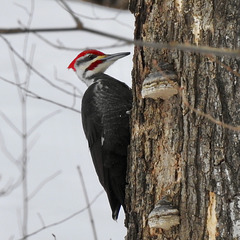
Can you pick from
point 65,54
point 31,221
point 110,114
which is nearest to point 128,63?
point 65,54

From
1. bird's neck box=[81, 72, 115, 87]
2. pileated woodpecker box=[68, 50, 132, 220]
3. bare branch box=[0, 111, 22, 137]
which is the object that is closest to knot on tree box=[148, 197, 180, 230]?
pileated woodpecker box=[68, 50, 132, 220]

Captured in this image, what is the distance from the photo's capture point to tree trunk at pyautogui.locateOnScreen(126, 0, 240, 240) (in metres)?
3.04

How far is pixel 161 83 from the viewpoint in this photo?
3.31m

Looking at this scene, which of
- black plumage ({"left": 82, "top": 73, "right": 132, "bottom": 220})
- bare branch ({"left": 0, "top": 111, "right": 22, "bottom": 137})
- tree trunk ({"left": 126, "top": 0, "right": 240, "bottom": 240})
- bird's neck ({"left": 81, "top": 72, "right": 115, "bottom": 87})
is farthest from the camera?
bare branch ({"left": 0, "top": 111, "right": 22, "bottom": 137})

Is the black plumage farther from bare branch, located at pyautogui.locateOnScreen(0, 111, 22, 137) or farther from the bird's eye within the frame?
bare branch, located at pyautogui.locateOnScreen(0, 111, 22, 137)

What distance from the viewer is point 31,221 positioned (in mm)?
5816

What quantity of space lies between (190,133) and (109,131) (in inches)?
52.1

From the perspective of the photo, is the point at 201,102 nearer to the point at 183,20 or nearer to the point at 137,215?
the point at 183,20

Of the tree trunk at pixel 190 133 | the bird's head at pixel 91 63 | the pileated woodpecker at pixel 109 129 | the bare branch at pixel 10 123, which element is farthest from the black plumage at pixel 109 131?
the bare branch at pixel 10 123

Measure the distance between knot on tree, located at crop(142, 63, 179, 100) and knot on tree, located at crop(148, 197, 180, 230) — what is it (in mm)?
500

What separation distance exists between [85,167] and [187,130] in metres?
3.14

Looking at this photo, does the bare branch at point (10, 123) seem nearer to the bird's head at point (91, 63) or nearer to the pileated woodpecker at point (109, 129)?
the bird's head at point (91, 63)

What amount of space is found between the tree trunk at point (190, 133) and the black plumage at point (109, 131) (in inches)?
26.9

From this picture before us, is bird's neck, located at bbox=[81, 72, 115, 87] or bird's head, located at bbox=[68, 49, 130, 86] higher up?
bird's head, located at bbox=[68, 49, 130, 86]
